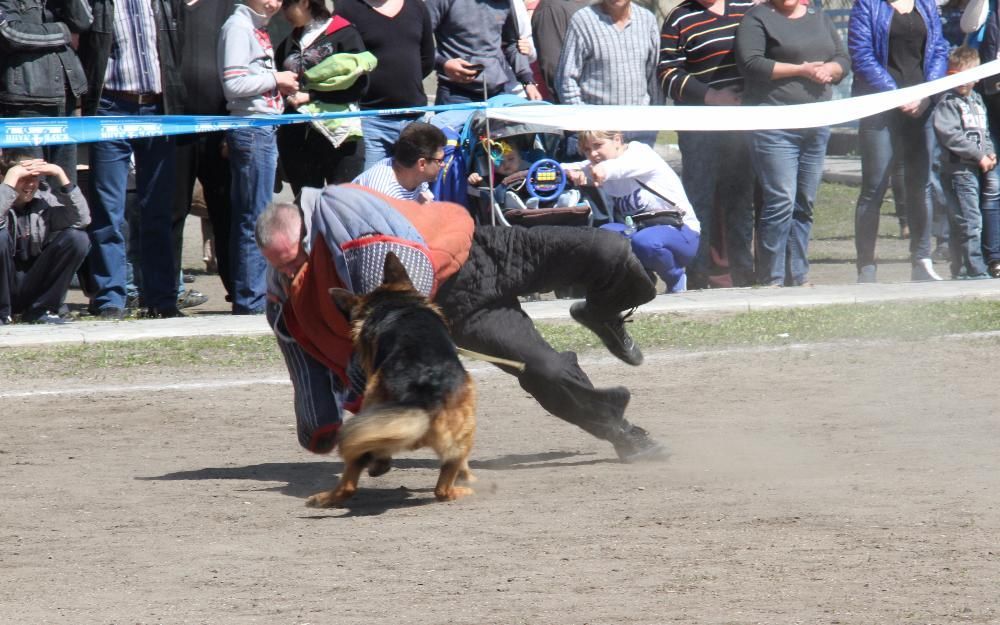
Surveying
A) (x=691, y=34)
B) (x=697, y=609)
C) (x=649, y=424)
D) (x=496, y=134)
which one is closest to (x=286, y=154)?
(x=496, y=134)

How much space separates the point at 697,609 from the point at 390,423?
1.45 m

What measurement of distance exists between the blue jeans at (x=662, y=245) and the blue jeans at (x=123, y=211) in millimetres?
2945

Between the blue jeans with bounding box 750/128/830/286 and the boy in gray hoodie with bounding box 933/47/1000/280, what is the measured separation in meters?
1.00

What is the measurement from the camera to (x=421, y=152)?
8.25 metres

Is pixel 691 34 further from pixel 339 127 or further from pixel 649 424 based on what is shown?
pixel 649 424


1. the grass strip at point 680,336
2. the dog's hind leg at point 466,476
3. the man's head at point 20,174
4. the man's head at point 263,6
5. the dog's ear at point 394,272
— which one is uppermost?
the man's head at point 263,6

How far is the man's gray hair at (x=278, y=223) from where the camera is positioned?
5668 mm

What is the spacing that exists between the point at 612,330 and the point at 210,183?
14.2 ft

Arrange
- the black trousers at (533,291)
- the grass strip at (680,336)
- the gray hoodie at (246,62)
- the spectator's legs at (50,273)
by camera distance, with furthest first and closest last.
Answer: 1. the gray hoodie at (246,62)
2. the spectator's legs at (50,273)
3. the grass strip at (680,336)
4. the black trousers at (533,291)

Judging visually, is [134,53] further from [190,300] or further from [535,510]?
[535,510]

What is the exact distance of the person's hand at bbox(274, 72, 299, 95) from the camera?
9.60 metres

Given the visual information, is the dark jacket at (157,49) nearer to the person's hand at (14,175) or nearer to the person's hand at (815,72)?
the person's hand at (14,175)

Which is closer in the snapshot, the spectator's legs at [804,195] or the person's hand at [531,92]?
the spectator's legs at [804,195]

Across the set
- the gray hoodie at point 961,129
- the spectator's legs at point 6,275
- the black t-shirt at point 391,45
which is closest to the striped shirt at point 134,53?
the spectator's legs at point 6,275
